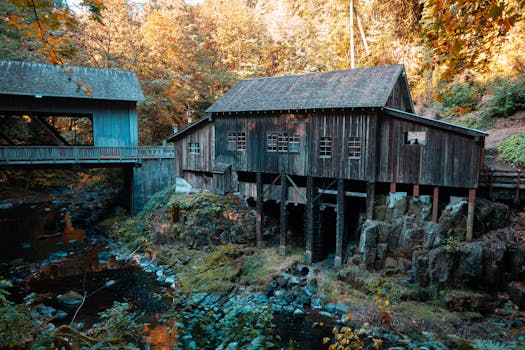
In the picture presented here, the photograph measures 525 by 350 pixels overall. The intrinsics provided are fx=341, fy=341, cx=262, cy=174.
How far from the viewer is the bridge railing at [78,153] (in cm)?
2014

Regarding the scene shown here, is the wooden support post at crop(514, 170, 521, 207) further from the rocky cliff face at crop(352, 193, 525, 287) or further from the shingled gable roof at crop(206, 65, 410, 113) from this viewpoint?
the shingled gable roof at crop(206, 65, 410, 113)

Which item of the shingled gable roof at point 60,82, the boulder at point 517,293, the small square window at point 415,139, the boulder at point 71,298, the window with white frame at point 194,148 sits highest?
the shingled gable roof at point 60,82

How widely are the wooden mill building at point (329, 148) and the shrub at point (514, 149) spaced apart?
3.26 m

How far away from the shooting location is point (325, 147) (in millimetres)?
16469

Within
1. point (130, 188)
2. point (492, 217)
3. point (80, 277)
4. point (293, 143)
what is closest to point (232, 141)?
point (293, 143)

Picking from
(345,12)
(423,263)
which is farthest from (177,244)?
(345,12)

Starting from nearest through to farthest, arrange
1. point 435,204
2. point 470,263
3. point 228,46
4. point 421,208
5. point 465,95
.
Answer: point 470,263
point 435,204
point 421,208
point 465,95
point 228,46

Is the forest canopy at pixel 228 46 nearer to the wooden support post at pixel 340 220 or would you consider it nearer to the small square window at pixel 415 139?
the small square window at pixel 415 139

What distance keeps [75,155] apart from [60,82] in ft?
15.9

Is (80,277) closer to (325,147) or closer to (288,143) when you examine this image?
(288,143)

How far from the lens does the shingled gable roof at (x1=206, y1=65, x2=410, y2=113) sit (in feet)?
50.3

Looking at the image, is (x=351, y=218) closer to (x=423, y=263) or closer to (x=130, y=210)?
(x=423, y=263)

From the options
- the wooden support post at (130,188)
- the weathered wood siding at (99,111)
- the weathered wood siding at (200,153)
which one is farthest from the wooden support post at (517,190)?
the weathered wood siding at (99,111)

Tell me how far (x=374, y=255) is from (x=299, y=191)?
15.7 ft
